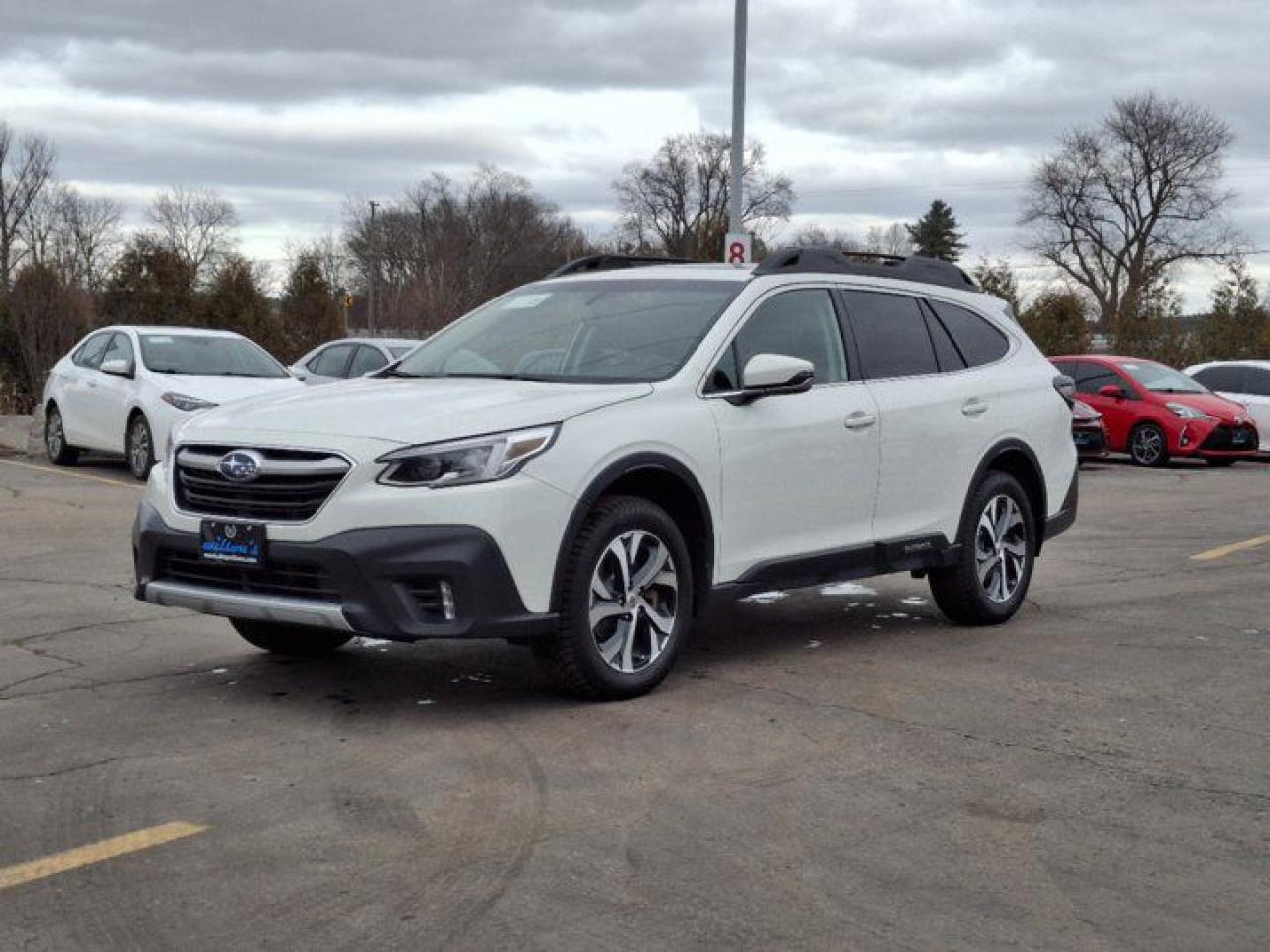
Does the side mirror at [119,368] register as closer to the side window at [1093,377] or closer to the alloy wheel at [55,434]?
the alloy wheel at [55,434]

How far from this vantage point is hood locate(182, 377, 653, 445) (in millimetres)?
5883

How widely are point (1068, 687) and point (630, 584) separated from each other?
74.3 inches

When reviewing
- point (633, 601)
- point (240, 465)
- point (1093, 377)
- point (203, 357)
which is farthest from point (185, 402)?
point (1093, 377)

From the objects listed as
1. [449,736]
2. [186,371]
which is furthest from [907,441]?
[186,371]

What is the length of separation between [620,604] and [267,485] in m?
1.35

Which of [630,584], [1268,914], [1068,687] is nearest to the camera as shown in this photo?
[1268,914]

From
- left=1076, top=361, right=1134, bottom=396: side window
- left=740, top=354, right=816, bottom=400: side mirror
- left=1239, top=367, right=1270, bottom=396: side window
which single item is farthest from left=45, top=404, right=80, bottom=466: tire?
left=1239, top=367, right=1270, bottom=396: side window

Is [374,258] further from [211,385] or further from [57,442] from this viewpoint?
[211,385]

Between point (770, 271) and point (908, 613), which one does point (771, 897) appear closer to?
point (770, 271)

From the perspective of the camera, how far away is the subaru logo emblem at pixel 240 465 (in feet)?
19.5

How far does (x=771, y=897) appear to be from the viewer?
408 centimetres

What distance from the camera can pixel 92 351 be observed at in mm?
17609

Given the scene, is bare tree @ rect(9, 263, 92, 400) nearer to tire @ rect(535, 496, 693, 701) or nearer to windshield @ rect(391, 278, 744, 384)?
windshield @ rect(391, 278, 744, 384)

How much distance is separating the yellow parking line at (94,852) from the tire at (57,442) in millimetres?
14062
